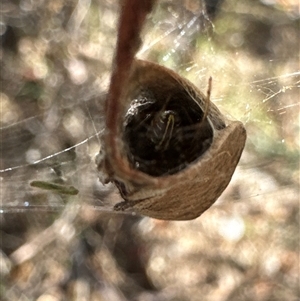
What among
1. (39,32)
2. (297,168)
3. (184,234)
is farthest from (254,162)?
(39,32)

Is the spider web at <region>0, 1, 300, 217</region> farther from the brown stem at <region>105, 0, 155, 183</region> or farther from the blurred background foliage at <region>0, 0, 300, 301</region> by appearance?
the brown stem at <region>105, 0, 155, 183</region>

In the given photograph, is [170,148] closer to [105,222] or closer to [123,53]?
[123,53]

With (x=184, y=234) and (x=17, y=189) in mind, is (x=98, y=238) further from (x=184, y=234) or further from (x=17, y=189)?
(x=17, y=189)

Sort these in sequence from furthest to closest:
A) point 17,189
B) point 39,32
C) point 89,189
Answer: point 39,32, point 17,189, point 89,189

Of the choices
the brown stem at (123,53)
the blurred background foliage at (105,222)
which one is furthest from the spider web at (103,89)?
the brown stem at (123,53)

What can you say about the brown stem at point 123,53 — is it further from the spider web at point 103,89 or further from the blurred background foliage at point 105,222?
the blurred background foliage at point 105,222
